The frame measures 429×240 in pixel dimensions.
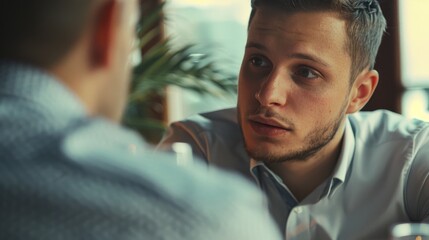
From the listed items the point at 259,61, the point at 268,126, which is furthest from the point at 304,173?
the point at 259,61

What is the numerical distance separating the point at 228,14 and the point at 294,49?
294cm

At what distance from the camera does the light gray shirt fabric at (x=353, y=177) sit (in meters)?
1.63

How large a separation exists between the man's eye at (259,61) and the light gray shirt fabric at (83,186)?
0.98 metres

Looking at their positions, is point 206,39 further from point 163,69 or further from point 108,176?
point 108,176

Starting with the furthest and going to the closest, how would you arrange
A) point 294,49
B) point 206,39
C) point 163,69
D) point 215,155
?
point 206,39, point 163,69, point 215,155, point 294,49

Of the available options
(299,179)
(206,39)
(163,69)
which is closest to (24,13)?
(299,179)

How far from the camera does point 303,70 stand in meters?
1.60

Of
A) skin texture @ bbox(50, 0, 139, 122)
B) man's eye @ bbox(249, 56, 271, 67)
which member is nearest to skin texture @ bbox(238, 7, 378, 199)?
man's eye @ bbox(249, 56, 271, 67)

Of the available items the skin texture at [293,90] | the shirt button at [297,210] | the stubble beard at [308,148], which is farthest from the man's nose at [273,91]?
the shirt button at [297,210]

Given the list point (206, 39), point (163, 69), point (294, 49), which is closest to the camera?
point (294, 49)

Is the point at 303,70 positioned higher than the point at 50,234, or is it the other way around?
the point at 50,234

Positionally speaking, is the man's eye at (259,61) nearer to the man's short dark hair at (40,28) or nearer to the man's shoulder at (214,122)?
the man's shoulder at (214,122)

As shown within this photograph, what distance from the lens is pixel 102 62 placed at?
0.65 metres

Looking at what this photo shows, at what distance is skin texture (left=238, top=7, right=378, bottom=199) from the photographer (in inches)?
61.8
